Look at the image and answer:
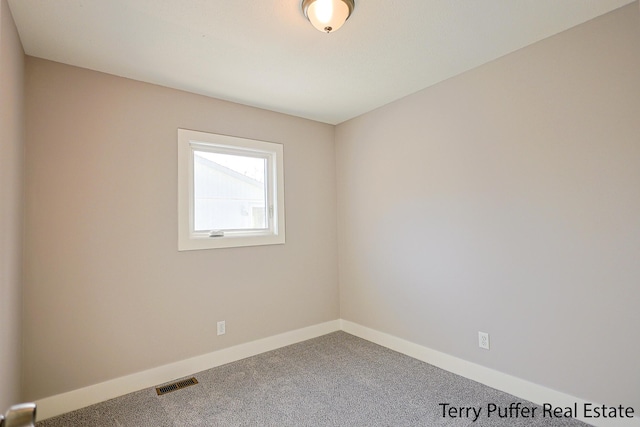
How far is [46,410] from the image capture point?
2.09 m

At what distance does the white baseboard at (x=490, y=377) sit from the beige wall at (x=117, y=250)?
1.15 meters

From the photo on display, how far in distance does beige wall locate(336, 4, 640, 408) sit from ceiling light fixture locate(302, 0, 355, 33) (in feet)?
4.32

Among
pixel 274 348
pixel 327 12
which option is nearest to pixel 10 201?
pixel 327 12

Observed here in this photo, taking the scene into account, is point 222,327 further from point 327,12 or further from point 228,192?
point 327,12

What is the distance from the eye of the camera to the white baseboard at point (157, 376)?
213 cm

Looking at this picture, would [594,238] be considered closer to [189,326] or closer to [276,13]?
[276,13]

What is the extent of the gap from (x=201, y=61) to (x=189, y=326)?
211 cm

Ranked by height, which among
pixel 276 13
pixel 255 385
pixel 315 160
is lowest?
pixel 255 385

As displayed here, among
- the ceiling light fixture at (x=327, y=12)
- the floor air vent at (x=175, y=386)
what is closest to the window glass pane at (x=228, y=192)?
the floor air vent at (x=175, y=386)

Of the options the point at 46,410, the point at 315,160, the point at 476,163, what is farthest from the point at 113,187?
the point at 476,163

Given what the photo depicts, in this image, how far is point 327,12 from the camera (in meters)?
1.66

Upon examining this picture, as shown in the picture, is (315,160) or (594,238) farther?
(315,160)

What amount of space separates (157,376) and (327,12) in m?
2.82

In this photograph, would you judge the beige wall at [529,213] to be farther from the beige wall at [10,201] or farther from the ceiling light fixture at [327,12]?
the beige wall at [10,201]
